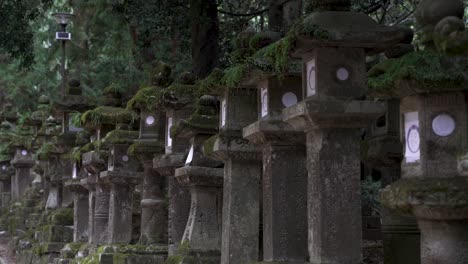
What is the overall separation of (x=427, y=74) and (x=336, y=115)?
1.42 m

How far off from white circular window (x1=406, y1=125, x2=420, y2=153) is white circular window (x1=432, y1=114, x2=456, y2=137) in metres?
0.20

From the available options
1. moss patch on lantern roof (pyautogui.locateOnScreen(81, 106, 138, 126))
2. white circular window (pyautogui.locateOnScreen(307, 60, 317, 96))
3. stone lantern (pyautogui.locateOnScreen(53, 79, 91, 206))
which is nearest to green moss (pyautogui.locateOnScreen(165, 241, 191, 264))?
white circular window (pyautogui.locateOnScreen(307, 60, 317, 96))

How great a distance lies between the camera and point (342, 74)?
8477mm

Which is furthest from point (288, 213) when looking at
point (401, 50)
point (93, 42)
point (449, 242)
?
point (93, 42)

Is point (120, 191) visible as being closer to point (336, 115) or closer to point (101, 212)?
point (101, 212)

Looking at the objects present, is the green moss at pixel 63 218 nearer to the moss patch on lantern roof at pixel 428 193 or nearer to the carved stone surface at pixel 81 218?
the carved stone surface at pixel 81 218

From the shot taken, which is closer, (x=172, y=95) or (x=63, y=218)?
(x=172, y=95)

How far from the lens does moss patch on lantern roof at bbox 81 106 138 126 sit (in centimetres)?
1549

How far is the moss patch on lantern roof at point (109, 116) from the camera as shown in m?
15.5

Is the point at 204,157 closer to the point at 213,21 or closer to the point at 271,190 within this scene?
the point at 271,190

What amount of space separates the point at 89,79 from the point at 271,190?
65.3 feet

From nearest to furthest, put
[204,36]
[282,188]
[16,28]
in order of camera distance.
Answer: [282,188] < [204,36] < [16,28]

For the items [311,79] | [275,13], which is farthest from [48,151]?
[311,79]

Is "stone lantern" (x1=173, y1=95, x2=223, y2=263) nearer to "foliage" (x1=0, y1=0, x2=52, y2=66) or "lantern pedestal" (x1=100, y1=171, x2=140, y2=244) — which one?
"lantern pedestal" (x1=100, y1=171, x2=140, y2=244)
